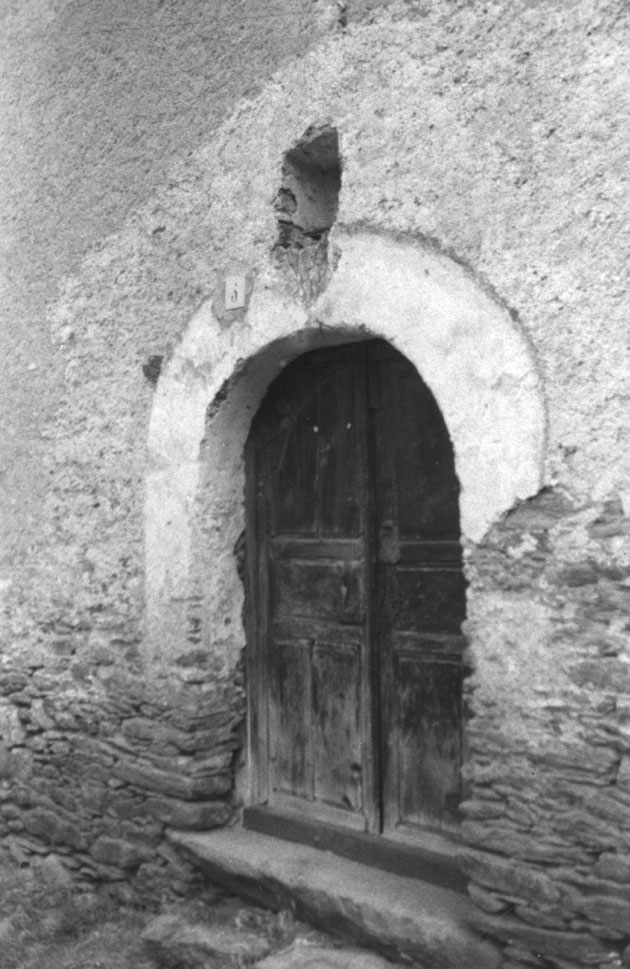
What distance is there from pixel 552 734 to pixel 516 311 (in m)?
1.16

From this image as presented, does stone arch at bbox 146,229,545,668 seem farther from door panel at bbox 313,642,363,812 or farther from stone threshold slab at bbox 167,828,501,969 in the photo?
stone threshold slab at bbox 167,828,501,969

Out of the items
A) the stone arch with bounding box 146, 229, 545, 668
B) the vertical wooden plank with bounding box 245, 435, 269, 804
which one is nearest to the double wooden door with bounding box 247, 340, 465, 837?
the vertical wooden plank with bounding box 245, 435, 269, 804

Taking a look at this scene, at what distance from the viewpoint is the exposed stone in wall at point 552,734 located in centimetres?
258

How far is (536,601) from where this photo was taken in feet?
9.02

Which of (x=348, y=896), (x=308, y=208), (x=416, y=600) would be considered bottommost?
(x=348, y=896)

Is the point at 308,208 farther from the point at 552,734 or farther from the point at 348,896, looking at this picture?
the point at 348,896

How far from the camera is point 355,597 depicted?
11.4ft

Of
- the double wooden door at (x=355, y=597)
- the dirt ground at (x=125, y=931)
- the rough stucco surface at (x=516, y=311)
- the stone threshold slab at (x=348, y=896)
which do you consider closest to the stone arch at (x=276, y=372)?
the rough stucco surface at (x=516, y=311)

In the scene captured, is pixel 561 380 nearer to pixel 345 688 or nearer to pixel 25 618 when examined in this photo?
pixel 345 688

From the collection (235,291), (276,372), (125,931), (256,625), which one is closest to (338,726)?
(256,625)

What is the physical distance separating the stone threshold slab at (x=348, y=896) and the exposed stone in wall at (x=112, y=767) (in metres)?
0.14

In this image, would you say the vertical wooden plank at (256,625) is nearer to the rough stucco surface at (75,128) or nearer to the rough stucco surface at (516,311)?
the rough stucco surface at (516,311)

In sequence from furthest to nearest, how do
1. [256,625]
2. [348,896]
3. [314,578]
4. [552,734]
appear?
1. [256,625]
2. [314,578]
3. [348,896]
4. [552,734]

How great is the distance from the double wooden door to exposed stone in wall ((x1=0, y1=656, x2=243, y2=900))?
227mm
